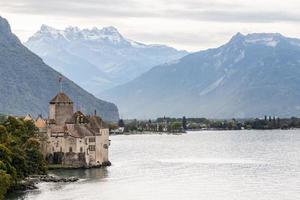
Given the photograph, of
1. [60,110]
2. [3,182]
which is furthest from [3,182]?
[60,110]

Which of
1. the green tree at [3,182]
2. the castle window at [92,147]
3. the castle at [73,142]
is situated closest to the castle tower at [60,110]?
the castle at [73,142]

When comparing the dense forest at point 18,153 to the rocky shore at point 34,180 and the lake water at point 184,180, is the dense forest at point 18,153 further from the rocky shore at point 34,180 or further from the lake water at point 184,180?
the lake water at point 184,180

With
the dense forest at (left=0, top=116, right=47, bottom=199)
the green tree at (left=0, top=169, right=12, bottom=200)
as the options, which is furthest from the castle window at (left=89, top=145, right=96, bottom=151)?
the green tree at (left=0, top=169, right=12, bottom=200)

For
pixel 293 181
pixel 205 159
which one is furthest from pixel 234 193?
pixel 205 159

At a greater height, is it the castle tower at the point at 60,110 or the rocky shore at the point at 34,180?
the castle tower at the point at 60,110

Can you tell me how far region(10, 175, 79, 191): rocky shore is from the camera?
102756 millimetres

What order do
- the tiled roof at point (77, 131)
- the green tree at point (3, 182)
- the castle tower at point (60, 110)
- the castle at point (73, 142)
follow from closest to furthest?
the green tree at point (3, 182) → the castle at point (73, 142) → the tiled roof at point (77, 131) → the castle tower at point (60, 110)

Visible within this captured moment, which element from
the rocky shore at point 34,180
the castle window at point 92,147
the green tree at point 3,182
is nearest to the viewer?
the green tree at point 3,182

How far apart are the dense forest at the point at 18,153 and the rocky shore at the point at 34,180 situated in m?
0.45

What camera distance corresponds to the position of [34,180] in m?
111

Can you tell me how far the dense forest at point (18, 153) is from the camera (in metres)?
97.6

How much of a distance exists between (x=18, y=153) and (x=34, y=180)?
4.47 meters

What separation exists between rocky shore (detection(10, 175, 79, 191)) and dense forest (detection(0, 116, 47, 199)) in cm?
45

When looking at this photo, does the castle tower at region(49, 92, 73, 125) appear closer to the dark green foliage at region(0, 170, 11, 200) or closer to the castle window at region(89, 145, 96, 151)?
the castle window at region(89, 145, 96, 151)
